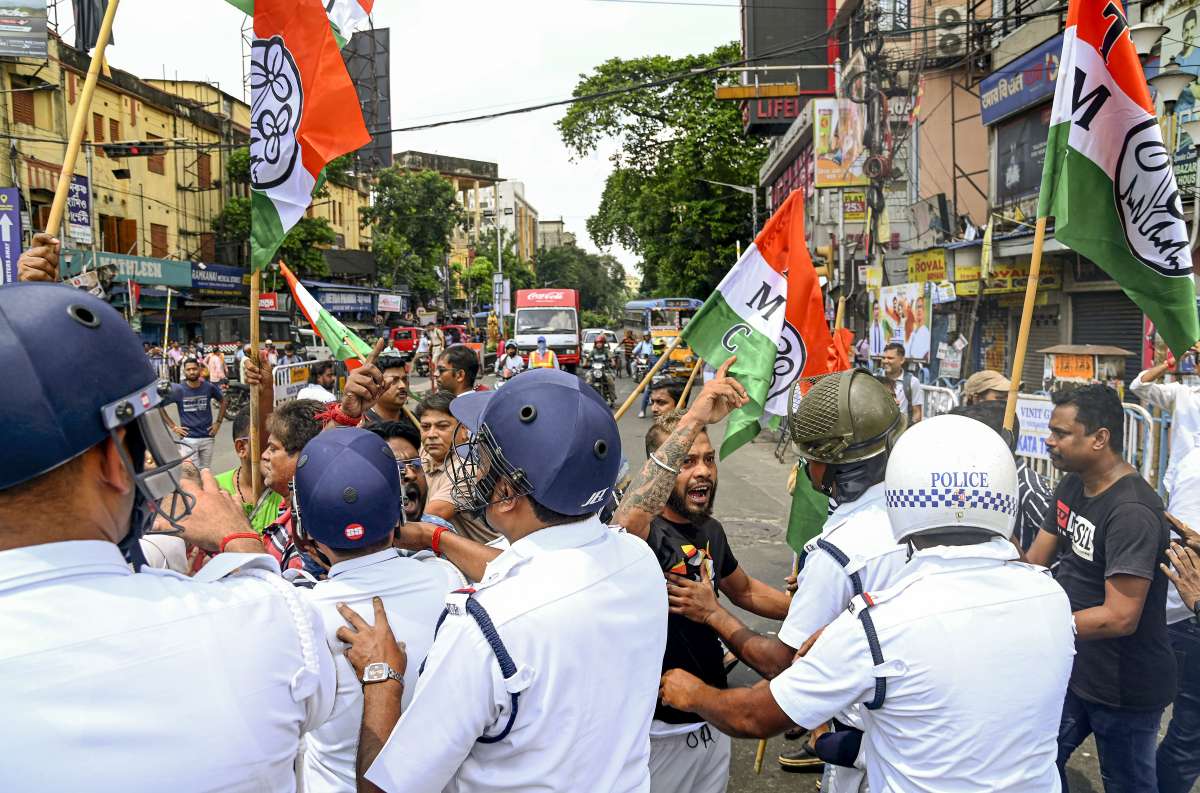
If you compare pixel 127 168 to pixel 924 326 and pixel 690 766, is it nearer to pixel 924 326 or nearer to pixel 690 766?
pixel 924 326

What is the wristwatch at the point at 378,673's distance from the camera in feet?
6.32

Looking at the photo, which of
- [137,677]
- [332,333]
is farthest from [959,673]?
[332,333]

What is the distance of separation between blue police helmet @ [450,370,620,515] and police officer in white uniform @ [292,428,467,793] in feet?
1.54

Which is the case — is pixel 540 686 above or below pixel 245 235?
below

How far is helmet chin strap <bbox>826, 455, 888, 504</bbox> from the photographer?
9.43 ft

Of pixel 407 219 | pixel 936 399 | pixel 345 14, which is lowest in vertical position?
pixel 936 399

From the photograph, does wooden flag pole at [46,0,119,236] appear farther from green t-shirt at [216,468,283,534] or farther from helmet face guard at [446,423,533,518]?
helmet face guard at [446,423,533,518]

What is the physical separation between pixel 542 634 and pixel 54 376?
933mm

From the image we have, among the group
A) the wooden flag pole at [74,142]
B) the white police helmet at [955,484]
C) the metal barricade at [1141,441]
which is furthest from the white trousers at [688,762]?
the metal barricade at [1141,441]

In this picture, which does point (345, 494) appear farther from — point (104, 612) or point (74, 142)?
Answer: point (74, 142)

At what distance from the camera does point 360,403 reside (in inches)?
161

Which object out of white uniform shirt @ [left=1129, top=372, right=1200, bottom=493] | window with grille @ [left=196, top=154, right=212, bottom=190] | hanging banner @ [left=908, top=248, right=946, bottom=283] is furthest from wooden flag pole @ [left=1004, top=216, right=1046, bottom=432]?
window with grille @ [left=196, top=154, right=212, bottom=190]

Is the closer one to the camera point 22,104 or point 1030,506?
point 1030,506

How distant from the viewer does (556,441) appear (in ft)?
6.22
